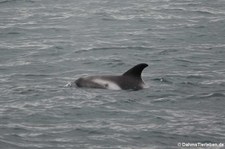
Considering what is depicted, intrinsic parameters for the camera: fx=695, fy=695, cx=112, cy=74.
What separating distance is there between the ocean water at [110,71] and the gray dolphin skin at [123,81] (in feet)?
1.24

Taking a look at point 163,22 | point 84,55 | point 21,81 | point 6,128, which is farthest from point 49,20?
point 6,128

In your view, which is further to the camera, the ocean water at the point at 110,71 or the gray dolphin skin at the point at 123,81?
the gray dolphin skin at the point at 123,81

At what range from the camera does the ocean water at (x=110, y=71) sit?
58.3 feet

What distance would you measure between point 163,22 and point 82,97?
16762 millimetres

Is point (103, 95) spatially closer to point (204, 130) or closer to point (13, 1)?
point (204, 130)

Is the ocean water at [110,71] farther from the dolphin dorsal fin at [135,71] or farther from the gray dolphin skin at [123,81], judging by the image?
the dolphin dorsal fin at [135,71]

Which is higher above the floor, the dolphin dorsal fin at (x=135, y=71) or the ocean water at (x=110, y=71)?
the dolphin dorsal fin at (x=135, y=71)

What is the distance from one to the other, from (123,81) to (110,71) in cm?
296

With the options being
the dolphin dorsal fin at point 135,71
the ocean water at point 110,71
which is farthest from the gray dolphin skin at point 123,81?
the ocean water at point 110,71

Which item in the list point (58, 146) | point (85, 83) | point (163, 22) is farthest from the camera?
point (163, 22)

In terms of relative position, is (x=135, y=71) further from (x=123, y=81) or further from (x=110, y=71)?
(x=110, y=71)

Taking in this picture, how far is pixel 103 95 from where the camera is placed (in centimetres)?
2194

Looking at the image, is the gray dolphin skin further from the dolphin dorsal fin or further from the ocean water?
the ocean water

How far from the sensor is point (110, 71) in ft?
84.3
